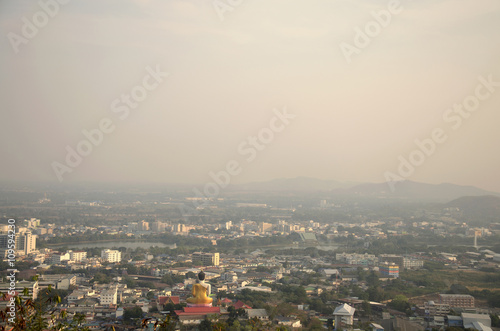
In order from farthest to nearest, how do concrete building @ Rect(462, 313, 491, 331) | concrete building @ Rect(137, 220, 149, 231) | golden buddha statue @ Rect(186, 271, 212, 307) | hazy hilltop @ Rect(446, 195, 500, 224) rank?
A: hazy hilltop @ Rect(446, 195, 500, 224) < concrete building @ Rect(137, 220, 149, 231) < concrete building @ Rect(462, 313, 491, 331) < golden buddha statue @ Rect(186, 271, 212, 307)

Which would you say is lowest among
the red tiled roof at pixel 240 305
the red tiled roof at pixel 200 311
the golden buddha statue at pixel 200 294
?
the red tiled roof at pixel 240 305

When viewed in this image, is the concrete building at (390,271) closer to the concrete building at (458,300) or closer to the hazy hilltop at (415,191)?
the concrete building at (458,300)

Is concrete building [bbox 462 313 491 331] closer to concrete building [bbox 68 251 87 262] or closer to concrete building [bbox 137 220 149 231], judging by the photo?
concrete building [bbox 68 251 87 262]

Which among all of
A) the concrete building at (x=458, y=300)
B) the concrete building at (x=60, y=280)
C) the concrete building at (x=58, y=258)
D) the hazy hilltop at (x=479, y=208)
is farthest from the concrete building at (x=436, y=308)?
the hazy hilltop at (x=479, y=208)

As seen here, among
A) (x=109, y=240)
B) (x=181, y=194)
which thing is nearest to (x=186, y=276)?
(x=109, y=240)

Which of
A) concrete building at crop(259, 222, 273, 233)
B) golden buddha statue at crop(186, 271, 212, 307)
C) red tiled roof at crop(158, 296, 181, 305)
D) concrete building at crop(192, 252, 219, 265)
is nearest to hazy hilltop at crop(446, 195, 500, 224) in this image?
concrete building at crop(259, 222, 273, 233)

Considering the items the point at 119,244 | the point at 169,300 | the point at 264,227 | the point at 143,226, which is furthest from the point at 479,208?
the point at 169,300

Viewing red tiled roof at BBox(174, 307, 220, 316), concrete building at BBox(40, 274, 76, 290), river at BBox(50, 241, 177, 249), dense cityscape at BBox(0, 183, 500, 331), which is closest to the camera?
red tiled roof at BBox(174, 307, 220, 316)
